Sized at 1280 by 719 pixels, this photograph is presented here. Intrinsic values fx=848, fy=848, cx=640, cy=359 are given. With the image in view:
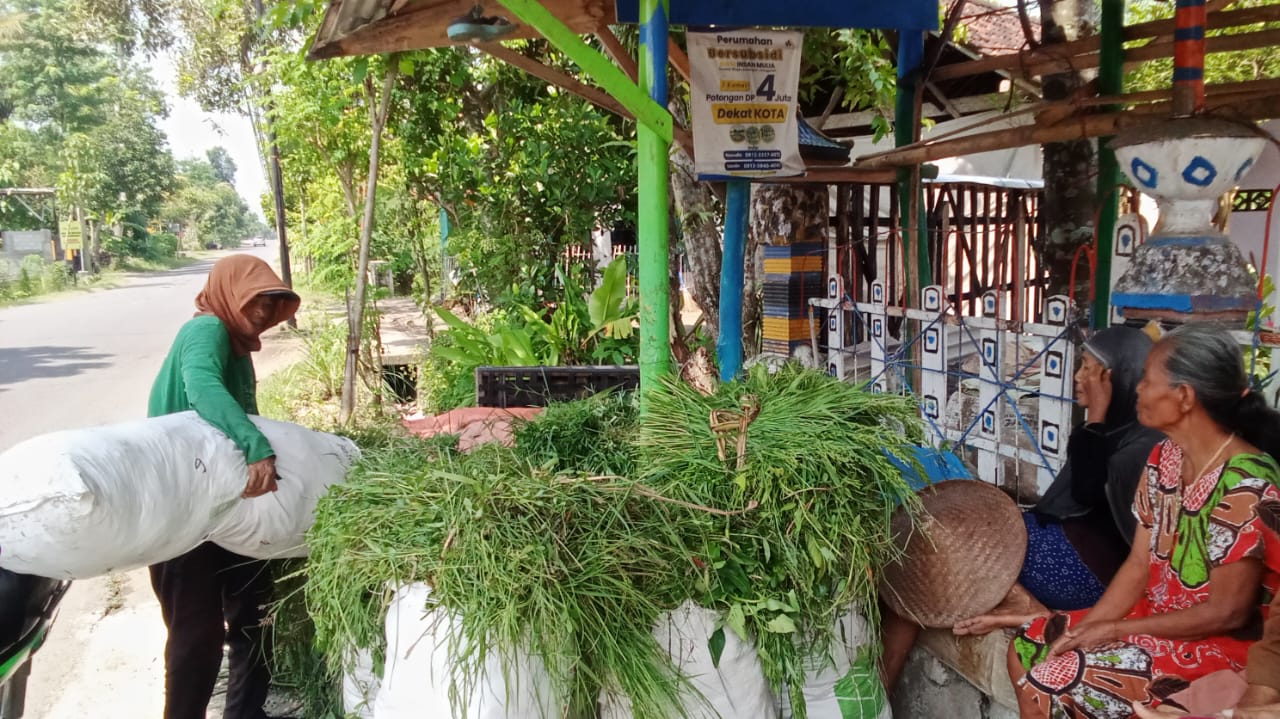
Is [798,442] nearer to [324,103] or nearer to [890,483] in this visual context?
[890,483]

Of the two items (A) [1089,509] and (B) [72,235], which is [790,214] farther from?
(B) [72,235]

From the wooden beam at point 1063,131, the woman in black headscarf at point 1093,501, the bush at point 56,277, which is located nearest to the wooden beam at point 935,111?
the wooden beam at point 1063,131

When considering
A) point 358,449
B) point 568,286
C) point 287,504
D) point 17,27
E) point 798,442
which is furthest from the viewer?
point 17,27

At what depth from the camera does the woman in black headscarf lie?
2.36 meters

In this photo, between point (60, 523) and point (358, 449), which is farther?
point (358, 449)

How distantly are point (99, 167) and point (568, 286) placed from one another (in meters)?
35.8

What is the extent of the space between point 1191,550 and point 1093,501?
1.58 feet

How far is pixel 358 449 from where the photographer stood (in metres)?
2.80

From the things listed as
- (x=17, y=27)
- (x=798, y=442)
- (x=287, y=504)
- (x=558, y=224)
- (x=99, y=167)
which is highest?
(x=17, y=27)

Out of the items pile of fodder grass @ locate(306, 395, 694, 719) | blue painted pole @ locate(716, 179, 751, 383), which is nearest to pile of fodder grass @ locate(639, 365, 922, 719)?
pile of fodder grass @ locate(306, 395, 694, 719)

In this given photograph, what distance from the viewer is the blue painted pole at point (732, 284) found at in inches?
149

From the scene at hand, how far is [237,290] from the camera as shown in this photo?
2.67m

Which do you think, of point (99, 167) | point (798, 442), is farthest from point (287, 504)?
point (99, 167)

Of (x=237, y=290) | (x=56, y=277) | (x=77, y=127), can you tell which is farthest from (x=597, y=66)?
(x=77, y=127)
